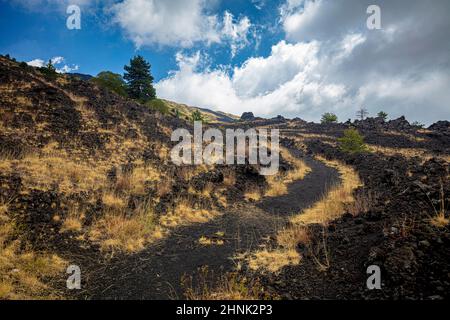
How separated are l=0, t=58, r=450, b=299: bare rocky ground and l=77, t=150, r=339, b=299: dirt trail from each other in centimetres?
3

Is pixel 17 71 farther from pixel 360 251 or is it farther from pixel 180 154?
pixel 360 251

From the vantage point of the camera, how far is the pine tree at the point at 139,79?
1715 inches

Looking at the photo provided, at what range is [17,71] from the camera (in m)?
19.9

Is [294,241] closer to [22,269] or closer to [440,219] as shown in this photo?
[440,219]

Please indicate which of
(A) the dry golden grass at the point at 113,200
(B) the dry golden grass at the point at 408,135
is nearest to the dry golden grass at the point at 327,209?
(A) the dry golden grass at the point at 113,200

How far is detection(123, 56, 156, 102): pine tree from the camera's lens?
43562 millimetres

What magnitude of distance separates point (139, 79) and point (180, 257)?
140 feet

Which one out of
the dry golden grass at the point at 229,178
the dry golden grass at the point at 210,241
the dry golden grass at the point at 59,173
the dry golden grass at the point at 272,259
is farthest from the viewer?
the dry golden grass at the point at 229,178

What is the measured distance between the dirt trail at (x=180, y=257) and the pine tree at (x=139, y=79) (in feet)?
123

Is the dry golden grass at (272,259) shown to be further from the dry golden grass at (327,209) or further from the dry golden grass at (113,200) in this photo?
the dry golden grass at (113,200)

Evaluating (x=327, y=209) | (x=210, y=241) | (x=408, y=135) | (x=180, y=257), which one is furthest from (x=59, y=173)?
(x=408, y=135)

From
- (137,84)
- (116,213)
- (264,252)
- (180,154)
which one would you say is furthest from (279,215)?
(137,84)

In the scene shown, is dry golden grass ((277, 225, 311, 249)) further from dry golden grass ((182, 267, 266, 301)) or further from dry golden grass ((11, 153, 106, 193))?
dry golden grass ((11, 153, 106, 193))
